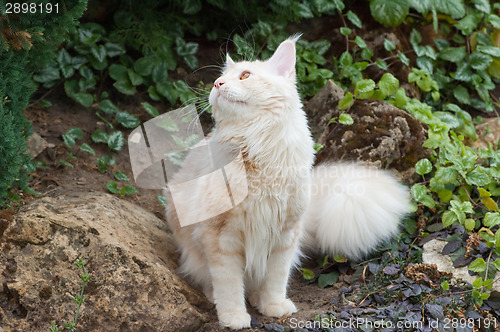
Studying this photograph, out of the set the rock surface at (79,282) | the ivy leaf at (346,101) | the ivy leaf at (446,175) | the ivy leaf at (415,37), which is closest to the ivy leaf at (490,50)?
the ivy leaf at (415,37)

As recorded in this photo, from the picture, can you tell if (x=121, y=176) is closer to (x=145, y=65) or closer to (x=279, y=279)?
(x=145, y=65)

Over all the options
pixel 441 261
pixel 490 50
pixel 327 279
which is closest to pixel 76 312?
pixel 327 279

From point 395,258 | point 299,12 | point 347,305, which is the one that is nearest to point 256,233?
point 347,305

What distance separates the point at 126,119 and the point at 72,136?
48cm

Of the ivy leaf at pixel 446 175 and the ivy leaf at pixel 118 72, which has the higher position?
the ivy leaf at pixel 118 72

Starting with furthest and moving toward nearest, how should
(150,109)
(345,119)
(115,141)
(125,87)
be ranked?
1. (125,87)
2. (150,109)
3. (115,141)
4. (345,119)

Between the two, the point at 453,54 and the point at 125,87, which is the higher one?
the point at 125,87

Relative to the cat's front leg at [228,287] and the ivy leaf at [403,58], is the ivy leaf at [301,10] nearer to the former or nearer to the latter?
the ivy leaf at [403,58]

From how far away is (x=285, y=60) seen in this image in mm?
2646

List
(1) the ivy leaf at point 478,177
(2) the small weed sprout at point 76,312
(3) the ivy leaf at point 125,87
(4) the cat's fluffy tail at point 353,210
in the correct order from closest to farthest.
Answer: (2) the small weed sprout at point 76,312
(4) the cat's fluffy tail at point 353,210
(1) the ivy leaf at point 478,177
(3) the ivy leaf at point 125,87

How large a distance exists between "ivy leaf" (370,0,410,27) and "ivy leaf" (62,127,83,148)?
8.96 feet

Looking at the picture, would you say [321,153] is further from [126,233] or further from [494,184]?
[126,233]

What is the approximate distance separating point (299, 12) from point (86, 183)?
7.53 feet

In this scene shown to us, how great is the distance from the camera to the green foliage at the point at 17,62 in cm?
264
